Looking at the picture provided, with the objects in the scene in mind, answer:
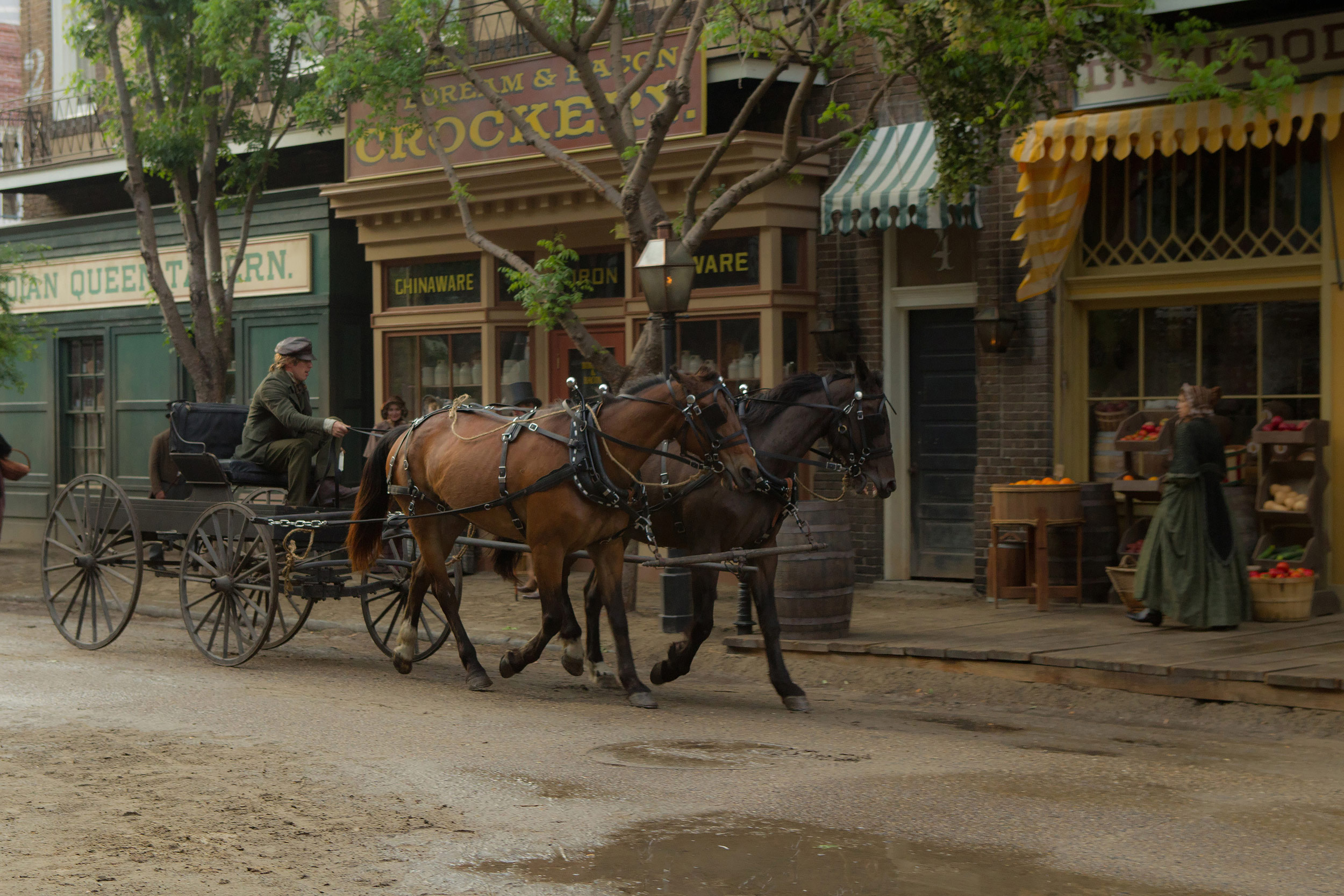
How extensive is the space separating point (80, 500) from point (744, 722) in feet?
42.1

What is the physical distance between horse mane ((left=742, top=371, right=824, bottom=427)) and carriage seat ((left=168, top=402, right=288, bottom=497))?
3.58 metres

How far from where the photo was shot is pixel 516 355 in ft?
55.6

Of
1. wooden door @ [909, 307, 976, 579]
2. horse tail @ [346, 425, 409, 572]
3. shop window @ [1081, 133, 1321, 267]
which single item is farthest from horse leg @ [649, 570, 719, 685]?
shop window @ [1081, 133, 1321, 267]

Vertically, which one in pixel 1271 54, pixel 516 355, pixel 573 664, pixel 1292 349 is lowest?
pixel 573 664

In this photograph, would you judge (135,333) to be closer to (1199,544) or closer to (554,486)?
(554,486)

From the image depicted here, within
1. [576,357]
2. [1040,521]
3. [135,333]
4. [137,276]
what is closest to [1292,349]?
[1040,521]

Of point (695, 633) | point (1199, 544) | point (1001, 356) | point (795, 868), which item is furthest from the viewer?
point (1001, 356)

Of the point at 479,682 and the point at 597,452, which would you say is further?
the point at 479,682

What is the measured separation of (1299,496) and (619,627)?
18.9 feet

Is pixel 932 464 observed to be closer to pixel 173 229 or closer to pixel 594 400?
pixel 594 400

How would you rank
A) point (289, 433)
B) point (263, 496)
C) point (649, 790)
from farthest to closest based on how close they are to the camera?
point (263, 496) < point (289, 433) < point (649, 790)

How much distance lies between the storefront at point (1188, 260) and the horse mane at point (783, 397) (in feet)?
11.4

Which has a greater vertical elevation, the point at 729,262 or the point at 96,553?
the point at 729,262

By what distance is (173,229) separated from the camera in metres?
20.2
